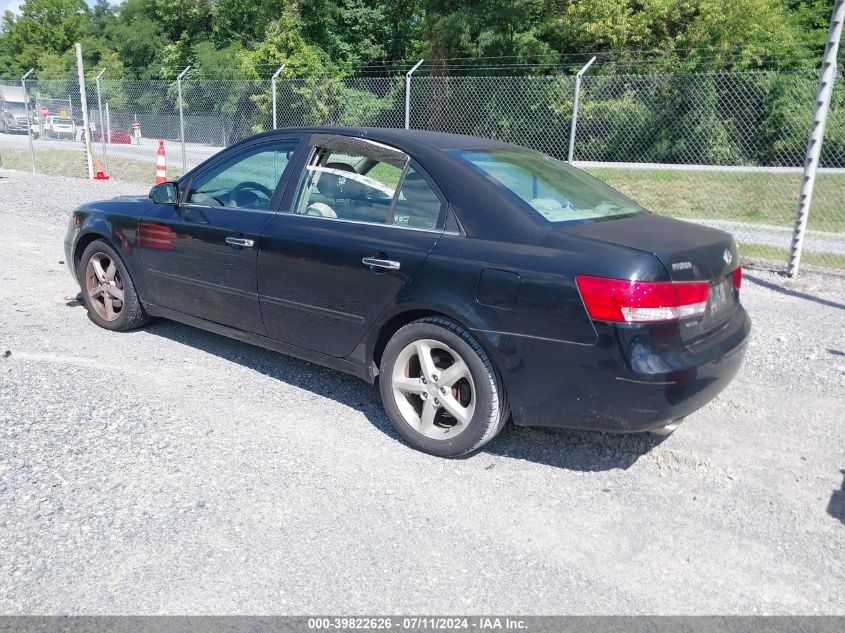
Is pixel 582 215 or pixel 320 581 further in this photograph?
pixel 582 215

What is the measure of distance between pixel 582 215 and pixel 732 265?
2.78ft

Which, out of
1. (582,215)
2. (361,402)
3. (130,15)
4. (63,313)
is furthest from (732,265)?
(130,15)

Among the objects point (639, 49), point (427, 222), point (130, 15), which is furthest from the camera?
point (130, 15)

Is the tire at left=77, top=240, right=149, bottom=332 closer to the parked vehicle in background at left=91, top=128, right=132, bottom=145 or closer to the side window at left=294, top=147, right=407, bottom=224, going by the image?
the side window at left=294, top=147, right=407, bottom=224

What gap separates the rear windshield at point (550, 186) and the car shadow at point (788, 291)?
3982 millimetres

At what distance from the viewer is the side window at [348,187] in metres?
4.09

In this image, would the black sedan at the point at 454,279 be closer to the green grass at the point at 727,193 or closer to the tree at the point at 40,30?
the green grass at the point at 727,193

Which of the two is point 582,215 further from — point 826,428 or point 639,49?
point 639,49

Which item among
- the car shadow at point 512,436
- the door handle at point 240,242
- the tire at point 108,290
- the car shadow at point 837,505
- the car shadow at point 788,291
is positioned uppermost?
the door handle at point 240,242

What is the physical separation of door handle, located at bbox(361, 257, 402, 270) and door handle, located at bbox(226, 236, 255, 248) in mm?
900

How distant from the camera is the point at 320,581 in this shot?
110 inches

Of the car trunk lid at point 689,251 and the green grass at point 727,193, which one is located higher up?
the car trunk lid at point 689,251

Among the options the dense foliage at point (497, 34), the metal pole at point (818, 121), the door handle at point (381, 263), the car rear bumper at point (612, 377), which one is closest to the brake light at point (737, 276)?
the car rear bumper at point (612, 377)

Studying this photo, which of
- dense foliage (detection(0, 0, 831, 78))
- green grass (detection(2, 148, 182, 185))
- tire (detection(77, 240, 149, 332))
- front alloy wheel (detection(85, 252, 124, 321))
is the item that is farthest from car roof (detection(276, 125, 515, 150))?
green grass (detection(2, 148, 182, 185))
